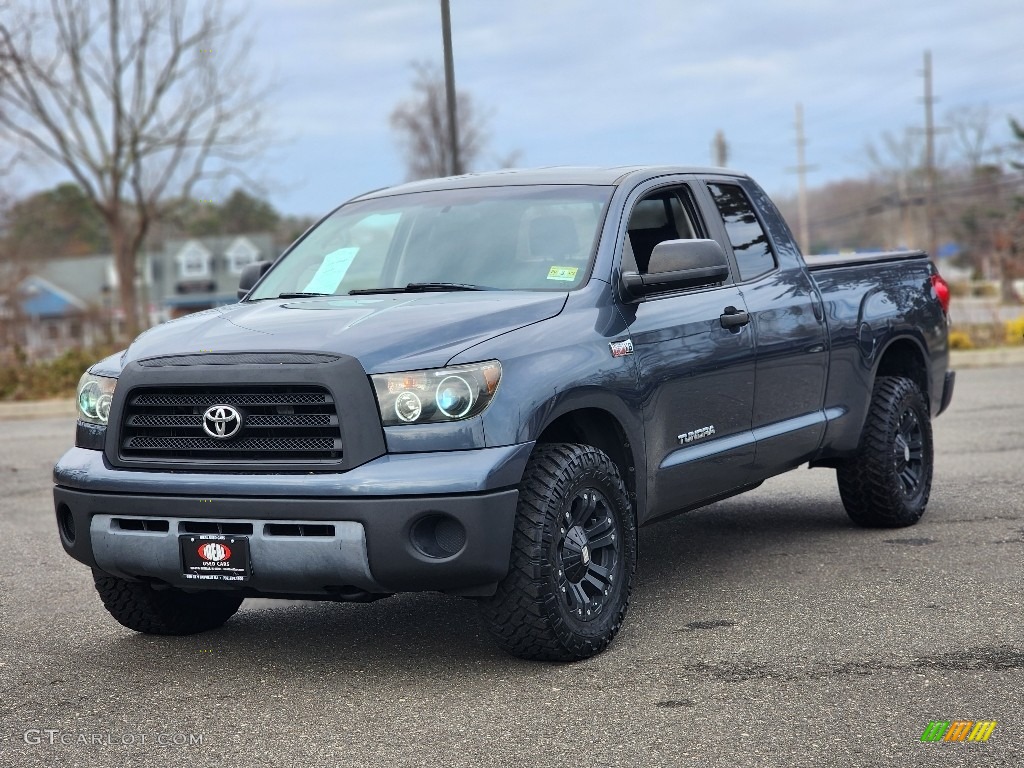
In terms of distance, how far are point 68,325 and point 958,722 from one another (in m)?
84.2

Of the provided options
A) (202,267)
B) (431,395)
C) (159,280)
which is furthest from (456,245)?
(159,280)

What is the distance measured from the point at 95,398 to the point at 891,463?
4.22 meters

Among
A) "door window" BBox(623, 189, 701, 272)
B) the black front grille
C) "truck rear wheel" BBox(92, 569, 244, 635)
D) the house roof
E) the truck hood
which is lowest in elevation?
the house roof

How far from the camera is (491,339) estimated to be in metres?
4.77

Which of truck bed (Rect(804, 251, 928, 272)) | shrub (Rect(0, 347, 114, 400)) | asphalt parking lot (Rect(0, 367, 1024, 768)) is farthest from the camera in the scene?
shrub (Rect(0, 347, 114, 400))

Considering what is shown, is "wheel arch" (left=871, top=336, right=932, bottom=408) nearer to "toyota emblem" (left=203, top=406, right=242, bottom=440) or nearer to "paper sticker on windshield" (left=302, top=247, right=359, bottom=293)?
"paper sticker on windshield" (left=302, top=247, right=359, bottom=293)

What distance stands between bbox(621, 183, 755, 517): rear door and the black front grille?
142 centimetres

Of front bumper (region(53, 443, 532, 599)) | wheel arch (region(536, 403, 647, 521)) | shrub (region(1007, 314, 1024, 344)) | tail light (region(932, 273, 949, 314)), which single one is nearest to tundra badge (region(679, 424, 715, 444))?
wheel arch (region(536, 403, 647, 521))

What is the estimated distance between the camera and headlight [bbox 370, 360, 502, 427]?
4574 mm

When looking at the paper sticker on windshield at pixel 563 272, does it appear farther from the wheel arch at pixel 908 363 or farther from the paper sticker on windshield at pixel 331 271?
the wheel arch at pixel 908 363

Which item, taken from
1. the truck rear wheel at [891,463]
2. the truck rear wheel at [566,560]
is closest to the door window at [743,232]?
the truck rear wheel at [891,463]

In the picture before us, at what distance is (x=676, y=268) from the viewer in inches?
219

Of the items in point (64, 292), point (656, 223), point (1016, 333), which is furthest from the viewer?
point (64, 292)

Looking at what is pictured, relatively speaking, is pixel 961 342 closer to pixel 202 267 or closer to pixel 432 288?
pixel 432 288
